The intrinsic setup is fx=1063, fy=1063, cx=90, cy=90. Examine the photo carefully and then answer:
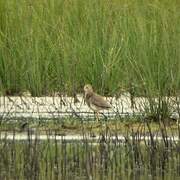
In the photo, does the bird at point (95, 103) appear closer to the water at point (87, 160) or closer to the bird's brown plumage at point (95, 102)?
the bird's brown plumage at point (95, 102)

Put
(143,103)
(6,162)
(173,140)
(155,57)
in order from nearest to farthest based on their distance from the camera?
(6,162) → (173,140) → (143,103) → (155,57)

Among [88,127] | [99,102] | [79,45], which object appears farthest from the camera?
[79,45]

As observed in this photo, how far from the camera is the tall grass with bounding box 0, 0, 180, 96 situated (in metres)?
12.6

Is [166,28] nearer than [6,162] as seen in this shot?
No

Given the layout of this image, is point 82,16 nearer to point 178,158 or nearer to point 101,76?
point 101,76

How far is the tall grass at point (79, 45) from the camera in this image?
12594mm

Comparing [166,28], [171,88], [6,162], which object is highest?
[166,28]

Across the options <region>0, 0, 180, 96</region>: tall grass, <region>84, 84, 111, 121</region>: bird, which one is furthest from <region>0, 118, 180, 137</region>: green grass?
<region>0, 0, 180, 96</region>: tall grass

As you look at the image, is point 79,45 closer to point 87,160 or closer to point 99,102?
point 99,102

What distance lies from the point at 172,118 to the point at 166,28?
2479mm

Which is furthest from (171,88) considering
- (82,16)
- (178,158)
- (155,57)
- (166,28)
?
(178,158)

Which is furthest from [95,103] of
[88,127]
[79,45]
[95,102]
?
[79,45]

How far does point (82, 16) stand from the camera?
13.4 m

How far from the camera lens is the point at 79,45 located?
12.8 metres
